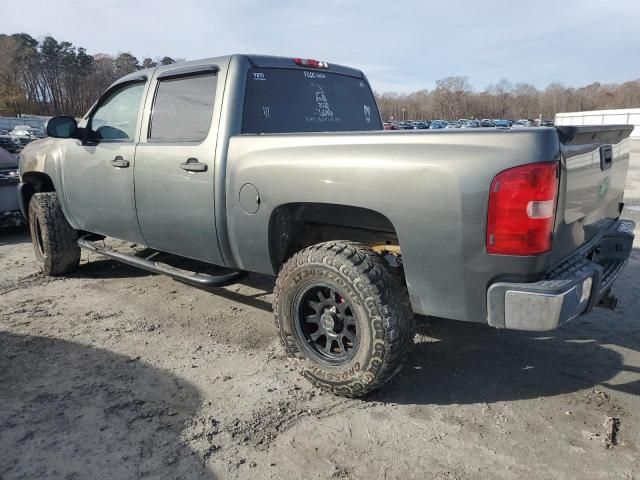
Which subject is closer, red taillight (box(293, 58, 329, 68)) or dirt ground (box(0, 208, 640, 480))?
dirt ground (box(0, 208, 640, 480))

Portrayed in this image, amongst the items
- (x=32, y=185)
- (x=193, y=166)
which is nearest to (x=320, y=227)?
(x=193, y=166)

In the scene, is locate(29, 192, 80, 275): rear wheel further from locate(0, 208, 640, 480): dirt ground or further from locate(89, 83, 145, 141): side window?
locate(89, 83, 145, 141): side window

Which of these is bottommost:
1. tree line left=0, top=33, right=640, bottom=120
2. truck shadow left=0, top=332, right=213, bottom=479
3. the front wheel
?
truck shadow left=0, top=332, right=213, bottom=479

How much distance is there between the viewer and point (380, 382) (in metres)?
2.69

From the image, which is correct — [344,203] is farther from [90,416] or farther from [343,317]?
[90,416]

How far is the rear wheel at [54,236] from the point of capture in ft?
16.2

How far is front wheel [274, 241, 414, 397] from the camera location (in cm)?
260

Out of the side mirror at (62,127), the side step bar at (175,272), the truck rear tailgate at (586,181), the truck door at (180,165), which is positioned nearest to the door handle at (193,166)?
the truck door at (180,165)

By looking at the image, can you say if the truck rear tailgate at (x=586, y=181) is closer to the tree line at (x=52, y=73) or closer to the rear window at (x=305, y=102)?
the rear window at (x=305, y=102)

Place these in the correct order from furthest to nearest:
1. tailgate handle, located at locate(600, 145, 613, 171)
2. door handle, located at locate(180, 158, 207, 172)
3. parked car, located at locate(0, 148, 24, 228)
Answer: parked car, located at locate(0, 148, 24, 228) < door handle, located at locate(180, 158, 207, 172) < tailgate handle, located at locate(600, 145, 613, 171)

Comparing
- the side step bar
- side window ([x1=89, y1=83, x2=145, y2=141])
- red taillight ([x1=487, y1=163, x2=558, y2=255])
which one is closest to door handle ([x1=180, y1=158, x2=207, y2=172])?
the side step bar

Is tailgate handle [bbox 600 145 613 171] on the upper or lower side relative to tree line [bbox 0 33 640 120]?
lower

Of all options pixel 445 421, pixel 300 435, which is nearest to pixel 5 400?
pixel 300 435

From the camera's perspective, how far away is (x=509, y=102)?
4213 inches
